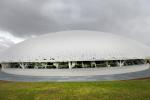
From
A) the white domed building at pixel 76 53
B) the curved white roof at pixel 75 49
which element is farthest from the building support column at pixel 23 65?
the curved white roof at pixel 75 49

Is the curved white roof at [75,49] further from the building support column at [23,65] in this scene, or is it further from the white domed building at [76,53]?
the building support column at [23,65]

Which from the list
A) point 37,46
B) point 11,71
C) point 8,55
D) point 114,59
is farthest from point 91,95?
point 8,55

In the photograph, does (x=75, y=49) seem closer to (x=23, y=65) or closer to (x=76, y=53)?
(x=76, y=53)

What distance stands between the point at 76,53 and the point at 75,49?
3.70 feet

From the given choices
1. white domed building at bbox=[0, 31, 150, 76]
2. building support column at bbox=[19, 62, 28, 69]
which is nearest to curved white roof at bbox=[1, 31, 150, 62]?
white domed building at bbox=[0, 31, 150, 76]

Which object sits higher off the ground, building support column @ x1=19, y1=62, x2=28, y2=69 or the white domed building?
the white domed building

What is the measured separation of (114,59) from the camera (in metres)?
31.2

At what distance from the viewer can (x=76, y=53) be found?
103 ft

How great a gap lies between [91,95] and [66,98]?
1.99m

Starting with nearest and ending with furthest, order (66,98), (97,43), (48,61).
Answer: (66,98) < (48,61) < (97,43)

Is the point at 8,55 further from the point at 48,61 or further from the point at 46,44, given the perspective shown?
the point at 48,61

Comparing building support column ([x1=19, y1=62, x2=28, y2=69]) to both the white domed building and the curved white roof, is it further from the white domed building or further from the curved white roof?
the curved white roof

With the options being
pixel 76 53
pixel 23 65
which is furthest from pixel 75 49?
pixel 23 65

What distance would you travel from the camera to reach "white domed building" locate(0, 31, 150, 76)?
1228 inches
